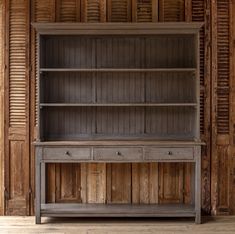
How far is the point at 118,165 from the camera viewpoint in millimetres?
4738

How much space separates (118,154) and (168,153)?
20.3 inches

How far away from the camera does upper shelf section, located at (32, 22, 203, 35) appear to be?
4277 millimetres

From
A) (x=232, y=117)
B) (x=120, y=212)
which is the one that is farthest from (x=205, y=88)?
(x=120, y=212)

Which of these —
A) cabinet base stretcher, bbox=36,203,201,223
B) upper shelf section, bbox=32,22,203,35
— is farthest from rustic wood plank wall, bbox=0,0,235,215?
upper shelf section, bbox=32,22,203,35

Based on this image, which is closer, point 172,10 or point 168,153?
point 168,153

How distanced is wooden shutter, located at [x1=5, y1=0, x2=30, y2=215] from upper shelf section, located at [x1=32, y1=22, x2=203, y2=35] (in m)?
0.48

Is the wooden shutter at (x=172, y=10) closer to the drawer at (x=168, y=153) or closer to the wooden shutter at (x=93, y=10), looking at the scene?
the wooden shutter at (x=93, y=10)

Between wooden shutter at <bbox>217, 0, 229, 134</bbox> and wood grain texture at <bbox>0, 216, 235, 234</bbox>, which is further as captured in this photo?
wooden shutter at <bbox>217, 0, 229, 134</bbox>

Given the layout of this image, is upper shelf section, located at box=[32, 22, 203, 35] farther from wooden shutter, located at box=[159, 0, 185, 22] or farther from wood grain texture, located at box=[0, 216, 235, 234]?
wood grain texture, located at box=[0, 216, 235, 234]

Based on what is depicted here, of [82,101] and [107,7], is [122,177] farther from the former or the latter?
[107,7]

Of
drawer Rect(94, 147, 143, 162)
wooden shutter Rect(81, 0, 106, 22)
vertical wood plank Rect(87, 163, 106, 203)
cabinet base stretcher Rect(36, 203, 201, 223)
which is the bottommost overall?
cabinet base stretcher Rect(36, 203, 201, 223)

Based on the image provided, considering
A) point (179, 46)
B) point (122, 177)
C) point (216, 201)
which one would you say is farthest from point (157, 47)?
point (216, 201)

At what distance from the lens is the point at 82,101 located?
470cm

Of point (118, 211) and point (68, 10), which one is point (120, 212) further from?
point (68, 10)
